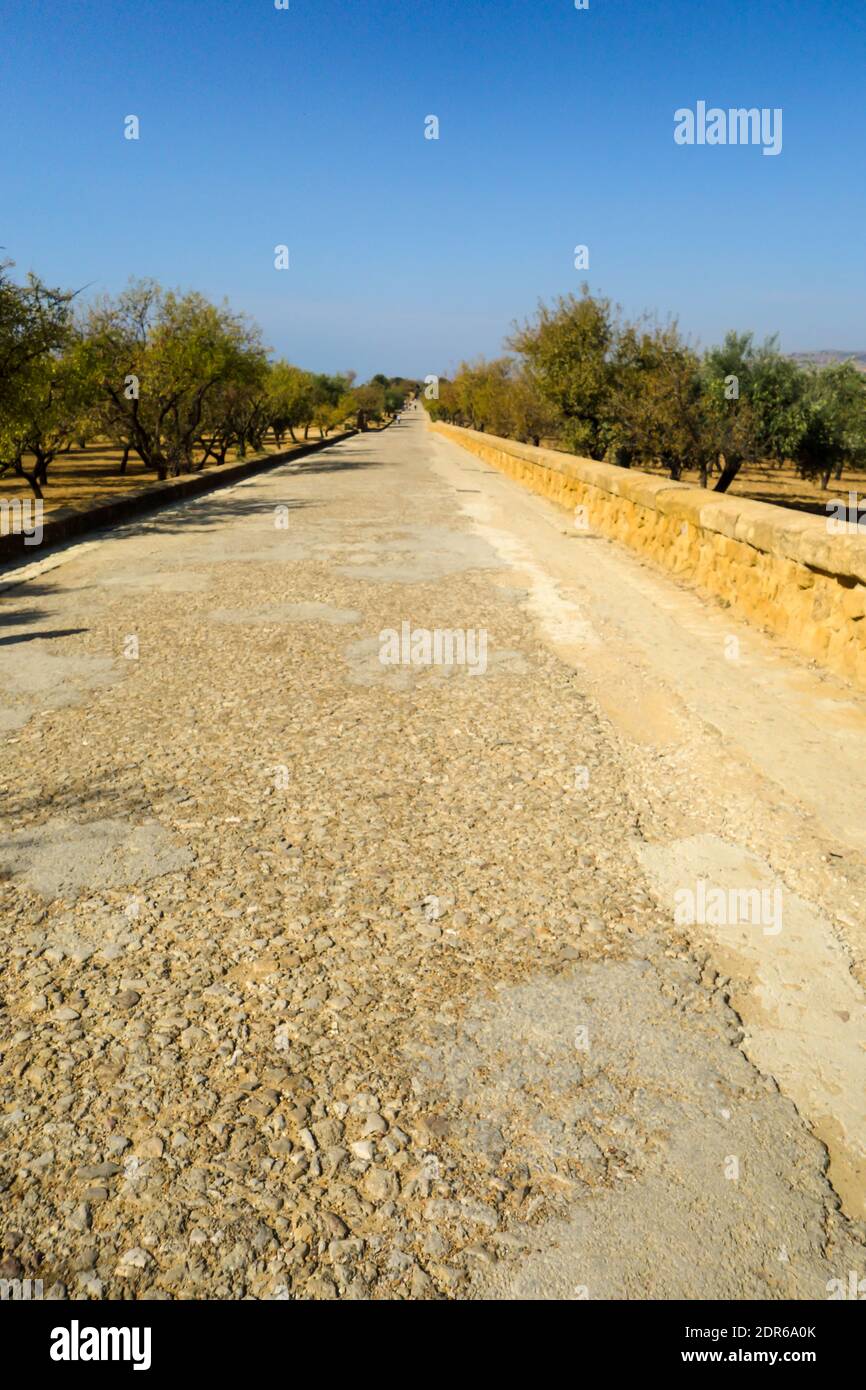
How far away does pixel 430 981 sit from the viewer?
8.68 ft

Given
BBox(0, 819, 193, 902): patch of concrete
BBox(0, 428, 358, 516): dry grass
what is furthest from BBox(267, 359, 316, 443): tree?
BBox(0, 819, 193, 902): patch of concrete

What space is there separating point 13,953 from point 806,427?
27.2 meters

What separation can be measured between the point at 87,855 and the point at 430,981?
147cm

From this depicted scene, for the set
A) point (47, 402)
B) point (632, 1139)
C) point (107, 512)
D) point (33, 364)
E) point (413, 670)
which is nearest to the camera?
point (632, 1139)

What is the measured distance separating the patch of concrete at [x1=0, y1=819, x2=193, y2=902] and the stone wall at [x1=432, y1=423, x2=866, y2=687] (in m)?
4.23

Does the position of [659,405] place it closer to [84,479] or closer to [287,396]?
[84,479]

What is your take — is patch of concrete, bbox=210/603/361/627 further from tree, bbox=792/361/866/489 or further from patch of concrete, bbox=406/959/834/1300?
tree, bbox=792/361/866/489


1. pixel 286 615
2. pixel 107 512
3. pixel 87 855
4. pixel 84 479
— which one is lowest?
pixel 87 855

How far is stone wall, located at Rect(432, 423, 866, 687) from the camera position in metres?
5.61

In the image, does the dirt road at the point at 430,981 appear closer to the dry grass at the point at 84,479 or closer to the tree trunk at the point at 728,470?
the dry grass at the point at 84,479

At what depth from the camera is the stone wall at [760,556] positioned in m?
5.61

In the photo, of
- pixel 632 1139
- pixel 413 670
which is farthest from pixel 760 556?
pixel 632 1139

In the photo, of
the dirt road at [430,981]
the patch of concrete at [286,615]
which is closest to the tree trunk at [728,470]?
the patch of concrete at [286,615]

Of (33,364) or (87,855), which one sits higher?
(33,364)
